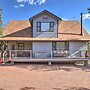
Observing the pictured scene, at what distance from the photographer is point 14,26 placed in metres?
31.3

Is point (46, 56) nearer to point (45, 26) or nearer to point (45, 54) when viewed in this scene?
point (45, 54)

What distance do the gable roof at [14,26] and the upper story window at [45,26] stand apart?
355 centimetres

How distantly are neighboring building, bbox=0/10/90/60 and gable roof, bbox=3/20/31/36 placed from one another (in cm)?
32

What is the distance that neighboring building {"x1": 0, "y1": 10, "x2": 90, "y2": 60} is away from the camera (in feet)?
89.1

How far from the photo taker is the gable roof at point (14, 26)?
29.5 metres

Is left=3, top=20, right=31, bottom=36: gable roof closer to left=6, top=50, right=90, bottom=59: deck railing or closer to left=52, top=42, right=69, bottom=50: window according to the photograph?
left=6, top=50, right=90, bottom=59: deck railing

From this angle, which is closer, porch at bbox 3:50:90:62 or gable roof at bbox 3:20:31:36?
porch at bbox 3:50:90:62

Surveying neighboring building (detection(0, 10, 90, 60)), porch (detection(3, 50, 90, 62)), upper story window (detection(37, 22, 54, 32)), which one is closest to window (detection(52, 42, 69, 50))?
neighboring building (detection(0, 10, 90, 60))

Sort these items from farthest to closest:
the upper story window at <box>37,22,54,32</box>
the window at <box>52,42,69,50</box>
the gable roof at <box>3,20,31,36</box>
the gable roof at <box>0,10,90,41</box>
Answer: the gable roof at <box>3,20,31,36</box>, the window at <box>52,42,69,50</box>, the upper story window at <box>37,22,54,32</box>, the gable roof at <box>0,10,90,41</box>

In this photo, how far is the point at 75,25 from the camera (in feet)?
105

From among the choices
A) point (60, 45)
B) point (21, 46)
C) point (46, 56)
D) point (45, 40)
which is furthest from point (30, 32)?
point (60, 45)

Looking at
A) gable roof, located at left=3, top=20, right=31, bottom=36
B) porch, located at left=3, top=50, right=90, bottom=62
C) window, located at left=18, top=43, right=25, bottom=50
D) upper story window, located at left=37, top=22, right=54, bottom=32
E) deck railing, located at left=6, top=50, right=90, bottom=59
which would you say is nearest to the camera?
porch, located at left=3, top=50, right=90, bottom=62

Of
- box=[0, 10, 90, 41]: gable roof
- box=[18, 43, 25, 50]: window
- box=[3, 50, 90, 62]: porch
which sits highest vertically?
box=[0, 10, 90, 41]: gable roof

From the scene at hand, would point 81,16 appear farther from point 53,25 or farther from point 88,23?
point 88,23
